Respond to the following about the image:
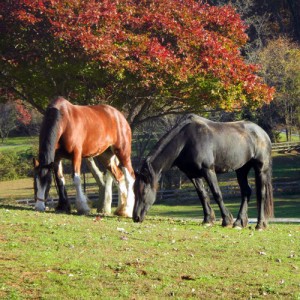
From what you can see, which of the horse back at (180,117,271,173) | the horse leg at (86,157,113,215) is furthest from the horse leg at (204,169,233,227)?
the horse leg at (86,157,113,215)

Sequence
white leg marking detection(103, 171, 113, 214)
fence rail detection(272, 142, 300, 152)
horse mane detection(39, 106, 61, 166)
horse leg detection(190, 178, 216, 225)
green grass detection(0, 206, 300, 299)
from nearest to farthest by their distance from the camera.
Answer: green grass detection(0, 206, 300, 299), horse leg detection(190, 178, 216, 225), horse mane detection(39, 106, 61, 166), white leg marking detection(103, 171, 113, 214), fence rail detection(272, 142, 300, 152)

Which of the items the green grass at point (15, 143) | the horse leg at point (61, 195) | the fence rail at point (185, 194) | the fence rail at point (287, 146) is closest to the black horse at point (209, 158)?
the horse leg at point (61, 195)

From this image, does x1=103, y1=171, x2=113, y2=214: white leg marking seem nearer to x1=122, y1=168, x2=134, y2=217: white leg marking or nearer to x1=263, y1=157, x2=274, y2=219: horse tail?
x1=122, y1=168, x2=134, y2=217: white leg marking

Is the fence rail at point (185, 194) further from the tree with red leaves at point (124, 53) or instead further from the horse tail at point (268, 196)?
the horse tail at point (268, 196)

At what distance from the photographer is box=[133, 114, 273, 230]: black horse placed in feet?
50.2

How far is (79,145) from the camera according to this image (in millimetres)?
16750

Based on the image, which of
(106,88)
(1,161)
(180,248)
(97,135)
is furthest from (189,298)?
(1,161)

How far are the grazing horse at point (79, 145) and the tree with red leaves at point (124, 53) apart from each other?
2750 millimetres

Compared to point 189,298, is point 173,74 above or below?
above

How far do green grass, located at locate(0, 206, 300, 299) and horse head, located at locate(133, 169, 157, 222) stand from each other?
0.93m

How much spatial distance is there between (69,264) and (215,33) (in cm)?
1333

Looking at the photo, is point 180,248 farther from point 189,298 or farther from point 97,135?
point 97,135

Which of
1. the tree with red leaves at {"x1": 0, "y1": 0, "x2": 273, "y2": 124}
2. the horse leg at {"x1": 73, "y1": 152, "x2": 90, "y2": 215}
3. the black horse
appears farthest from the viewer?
the tree with red leaves at {"x1": 0, "y1": 0, "x2": 273, "y2": 124}

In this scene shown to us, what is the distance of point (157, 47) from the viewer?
20719mm
